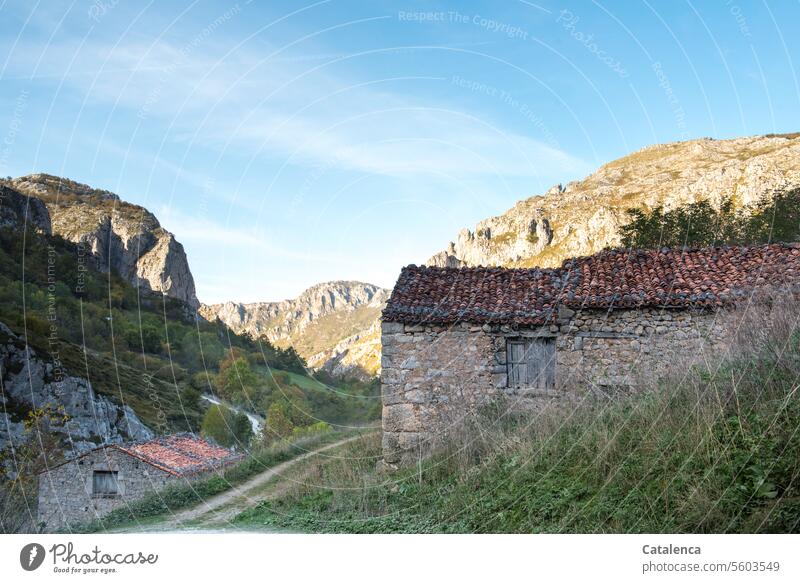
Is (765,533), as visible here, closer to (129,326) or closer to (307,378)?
(307,378)

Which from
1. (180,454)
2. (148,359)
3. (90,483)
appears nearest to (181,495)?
(90,483)

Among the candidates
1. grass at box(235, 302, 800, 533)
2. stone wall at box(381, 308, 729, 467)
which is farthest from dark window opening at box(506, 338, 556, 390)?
grass at box(235, 302, 800, 533)

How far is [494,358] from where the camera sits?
1324 cm

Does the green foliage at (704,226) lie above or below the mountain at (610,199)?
below

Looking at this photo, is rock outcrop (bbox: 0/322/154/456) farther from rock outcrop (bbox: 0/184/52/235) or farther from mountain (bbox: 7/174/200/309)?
mountain (bbox: 7/174/200/309)

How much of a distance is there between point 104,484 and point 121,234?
53271 mm

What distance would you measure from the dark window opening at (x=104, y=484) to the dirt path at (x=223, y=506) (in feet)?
14.1

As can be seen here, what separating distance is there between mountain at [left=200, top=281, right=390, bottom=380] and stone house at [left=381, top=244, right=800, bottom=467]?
2481 centimetres

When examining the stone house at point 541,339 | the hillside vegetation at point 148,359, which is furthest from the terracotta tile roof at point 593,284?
the hillside vegetation at point 148,359

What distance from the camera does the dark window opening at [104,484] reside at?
16.3 meters

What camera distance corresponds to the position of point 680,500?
15.9 feet

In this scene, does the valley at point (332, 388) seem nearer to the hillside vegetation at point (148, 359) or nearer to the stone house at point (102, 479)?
the hillside vegetation at point (148, 359)

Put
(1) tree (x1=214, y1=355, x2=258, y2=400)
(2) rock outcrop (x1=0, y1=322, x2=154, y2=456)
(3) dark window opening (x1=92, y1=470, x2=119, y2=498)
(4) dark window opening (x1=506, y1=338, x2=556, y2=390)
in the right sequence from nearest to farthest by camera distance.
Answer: (4) dark window opening (x1=506, y1=338, x2=556, y2=390)
(3) dark window opening (x1=92, y1=470, x2=119, y2=498)
(2) rock outcrop (x1=0, y1=322, x2=154, y2=456)
(1) tree (x1=214, y1=355, x2=258, y2=400)

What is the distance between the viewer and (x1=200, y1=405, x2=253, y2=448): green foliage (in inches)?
1021
